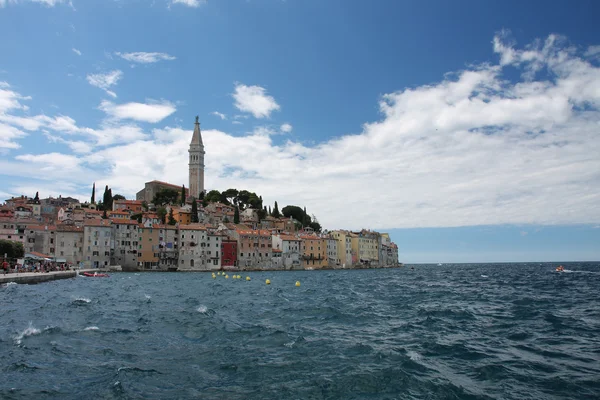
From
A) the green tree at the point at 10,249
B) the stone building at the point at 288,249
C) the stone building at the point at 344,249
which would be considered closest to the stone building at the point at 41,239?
the green tree at the point at 10,249

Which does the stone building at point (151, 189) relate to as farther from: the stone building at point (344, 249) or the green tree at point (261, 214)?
the stone building at point (344, 249)

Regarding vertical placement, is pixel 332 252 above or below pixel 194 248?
below

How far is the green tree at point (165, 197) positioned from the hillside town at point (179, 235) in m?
0.27

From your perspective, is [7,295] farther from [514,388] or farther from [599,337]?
[599,337]

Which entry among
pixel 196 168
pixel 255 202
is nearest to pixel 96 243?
pixel 255 202

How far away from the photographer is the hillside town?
75500 millimetres

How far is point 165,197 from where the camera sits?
121 m

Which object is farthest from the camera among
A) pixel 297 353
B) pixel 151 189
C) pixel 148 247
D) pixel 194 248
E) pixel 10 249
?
pixel 151 189

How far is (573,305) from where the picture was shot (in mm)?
24984

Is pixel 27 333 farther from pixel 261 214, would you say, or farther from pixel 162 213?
pixel 261 214

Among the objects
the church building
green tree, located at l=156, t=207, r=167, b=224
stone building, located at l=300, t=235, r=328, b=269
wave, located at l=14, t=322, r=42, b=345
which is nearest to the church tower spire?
the church building

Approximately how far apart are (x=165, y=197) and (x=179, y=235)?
37633 millimetres

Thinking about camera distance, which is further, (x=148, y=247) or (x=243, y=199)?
(x=243, y=199)

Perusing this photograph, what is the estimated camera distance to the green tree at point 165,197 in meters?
120
